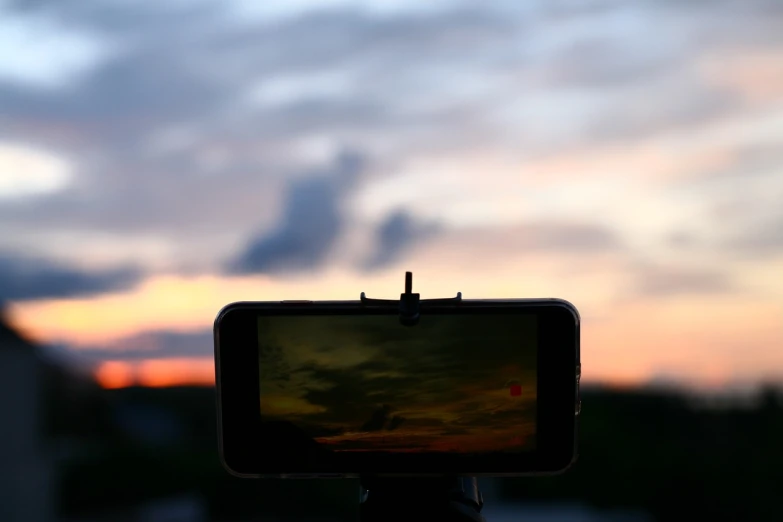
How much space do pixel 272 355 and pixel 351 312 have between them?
117 mm

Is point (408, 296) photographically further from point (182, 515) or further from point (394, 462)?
point (182, 515)

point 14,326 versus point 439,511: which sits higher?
point 14,326

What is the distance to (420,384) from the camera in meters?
0.96

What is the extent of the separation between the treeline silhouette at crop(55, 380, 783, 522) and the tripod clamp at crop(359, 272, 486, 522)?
92cm

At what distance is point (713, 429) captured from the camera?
208 cm

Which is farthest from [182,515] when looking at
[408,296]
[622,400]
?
[408,296]

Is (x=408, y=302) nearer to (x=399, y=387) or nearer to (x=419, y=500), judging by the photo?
(x=399, y=387)

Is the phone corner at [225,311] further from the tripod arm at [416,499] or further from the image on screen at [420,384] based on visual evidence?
the tripod arm at [416,499]

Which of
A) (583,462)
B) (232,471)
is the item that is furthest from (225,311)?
(583,462)

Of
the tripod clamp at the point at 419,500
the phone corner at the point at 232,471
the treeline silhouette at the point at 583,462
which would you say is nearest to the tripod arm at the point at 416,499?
the tripod clamp at the point at 419,500

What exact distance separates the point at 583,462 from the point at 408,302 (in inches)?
48.5

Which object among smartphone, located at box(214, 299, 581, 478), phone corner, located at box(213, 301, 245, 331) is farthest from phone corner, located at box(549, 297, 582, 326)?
phone corner, located at box(213, 301, 245, 331)

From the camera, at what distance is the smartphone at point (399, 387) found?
0.96 meters

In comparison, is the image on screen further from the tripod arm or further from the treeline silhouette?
the treeline silhouette
